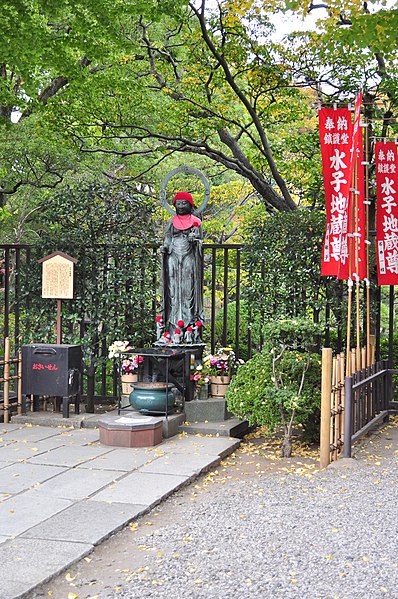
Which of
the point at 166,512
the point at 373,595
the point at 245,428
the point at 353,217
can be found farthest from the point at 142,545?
the point at 353,217

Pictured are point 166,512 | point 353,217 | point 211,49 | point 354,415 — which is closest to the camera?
point 166,512

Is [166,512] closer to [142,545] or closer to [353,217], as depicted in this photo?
[142,545]

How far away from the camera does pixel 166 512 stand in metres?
5.80

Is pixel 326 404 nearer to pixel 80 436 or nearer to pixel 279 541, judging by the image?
pixel 279 541

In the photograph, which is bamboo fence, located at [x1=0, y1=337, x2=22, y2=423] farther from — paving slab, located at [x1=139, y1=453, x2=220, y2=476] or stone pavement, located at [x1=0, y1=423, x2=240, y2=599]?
paving slab, located at [x1=139, y1=453, x2=220, y2=476]

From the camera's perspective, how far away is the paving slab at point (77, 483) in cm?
609

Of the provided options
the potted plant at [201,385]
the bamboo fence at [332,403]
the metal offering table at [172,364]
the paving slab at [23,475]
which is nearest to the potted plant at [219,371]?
the potted plant at [201,385]

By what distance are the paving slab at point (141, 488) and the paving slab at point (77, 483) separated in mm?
115

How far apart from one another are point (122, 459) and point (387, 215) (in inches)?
201

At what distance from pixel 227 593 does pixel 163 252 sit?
6452 mm

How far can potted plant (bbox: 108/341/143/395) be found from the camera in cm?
938

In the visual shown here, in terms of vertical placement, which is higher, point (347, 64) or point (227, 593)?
point (347, 64)

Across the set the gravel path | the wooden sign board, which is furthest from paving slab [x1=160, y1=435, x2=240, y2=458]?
the wooden sign board

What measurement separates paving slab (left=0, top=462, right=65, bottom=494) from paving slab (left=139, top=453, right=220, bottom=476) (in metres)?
0.93
